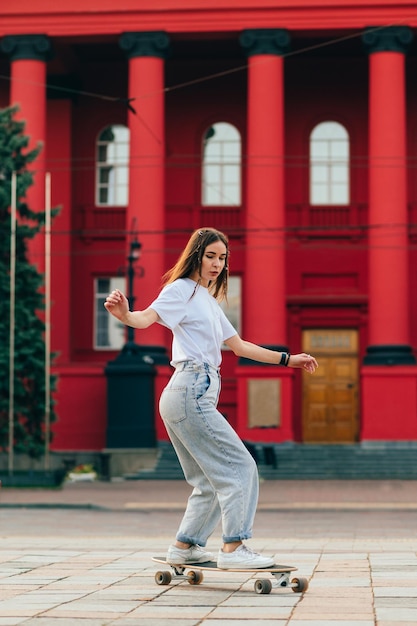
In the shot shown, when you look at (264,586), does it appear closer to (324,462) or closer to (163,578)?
(163,578)

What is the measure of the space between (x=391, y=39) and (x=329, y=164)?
16.2ft

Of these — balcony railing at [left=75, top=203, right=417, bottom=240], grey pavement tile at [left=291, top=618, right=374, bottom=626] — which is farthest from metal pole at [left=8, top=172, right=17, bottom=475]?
grey pavement tile at [left=291, top=618, right=374, bottom=626]

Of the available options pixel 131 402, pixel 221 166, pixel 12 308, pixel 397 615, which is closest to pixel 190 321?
pixel 397 615

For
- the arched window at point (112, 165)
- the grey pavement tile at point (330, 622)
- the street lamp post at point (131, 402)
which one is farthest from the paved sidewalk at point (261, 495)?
the grey pavement tile at point (330, 622)

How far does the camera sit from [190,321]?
8.37 meters

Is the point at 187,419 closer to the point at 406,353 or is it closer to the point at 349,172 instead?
the point at 406,353

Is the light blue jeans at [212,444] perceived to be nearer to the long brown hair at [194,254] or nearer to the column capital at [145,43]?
the long brown hair at [194,254]

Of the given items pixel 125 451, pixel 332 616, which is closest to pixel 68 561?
pixel 332 616

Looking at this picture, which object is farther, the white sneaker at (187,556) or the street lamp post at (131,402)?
the street lamp post at (131,402)

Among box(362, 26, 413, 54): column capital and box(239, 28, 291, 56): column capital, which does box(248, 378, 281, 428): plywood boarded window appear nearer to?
box(239, 28, 291, 56): column capital

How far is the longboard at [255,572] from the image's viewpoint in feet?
26.3

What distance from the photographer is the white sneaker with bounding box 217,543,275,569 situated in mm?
8023

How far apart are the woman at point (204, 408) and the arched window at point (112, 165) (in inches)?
1177

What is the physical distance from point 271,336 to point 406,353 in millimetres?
3162
